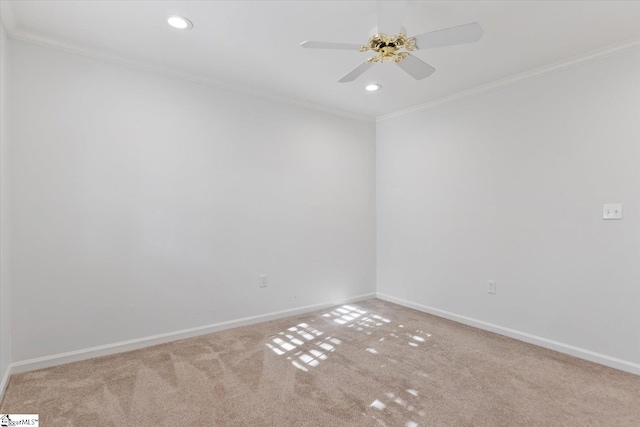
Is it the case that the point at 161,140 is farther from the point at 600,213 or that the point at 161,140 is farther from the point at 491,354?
the point at 600,213

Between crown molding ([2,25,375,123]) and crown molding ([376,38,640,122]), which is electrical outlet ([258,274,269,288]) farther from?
crown molding ([376,38,640,122])

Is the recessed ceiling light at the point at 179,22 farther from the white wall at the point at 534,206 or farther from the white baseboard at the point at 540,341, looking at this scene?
the white baseboard at the point at 540,341

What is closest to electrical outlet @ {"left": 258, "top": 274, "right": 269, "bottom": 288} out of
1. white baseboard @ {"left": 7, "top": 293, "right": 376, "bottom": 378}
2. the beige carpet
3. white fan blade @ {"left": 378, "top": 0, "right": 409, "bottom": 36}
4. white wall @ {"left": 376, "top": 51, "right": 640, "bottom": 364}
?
white baseboard @ {"left": 7, "top": 293, "right": 376, "bottom": 378}

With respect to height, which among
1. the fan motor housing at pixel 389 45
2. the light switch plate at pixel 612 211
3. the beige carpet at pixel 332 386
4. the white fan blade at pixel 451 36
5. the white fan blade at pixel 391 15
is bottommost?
the beige carpet at pixel 332 386

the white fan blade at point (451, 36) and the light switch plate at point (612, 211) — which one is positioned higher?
the white fan blade at point (451, 36)

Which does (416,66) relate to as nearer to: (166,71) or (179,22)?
(179,22)

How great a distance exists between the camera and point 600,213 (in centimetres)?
254

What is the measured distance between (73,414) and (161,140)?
2029 mm

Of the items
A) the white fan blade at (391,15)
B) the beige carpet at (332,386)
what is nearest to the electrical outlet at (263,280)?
the beige carpet at (332,386)

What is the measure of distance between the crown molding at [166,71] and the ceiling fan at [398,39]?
60.8 inches

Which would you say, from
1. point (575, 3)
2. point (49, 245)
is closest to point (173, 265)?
point (49, 245)

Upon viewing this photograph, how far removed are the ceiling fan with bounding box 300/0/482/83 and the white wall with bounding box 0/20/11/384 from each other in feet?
6.48

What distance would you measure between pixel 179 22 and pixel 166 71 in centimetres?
81

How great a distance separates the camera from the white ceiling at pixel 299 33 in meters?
2.02
